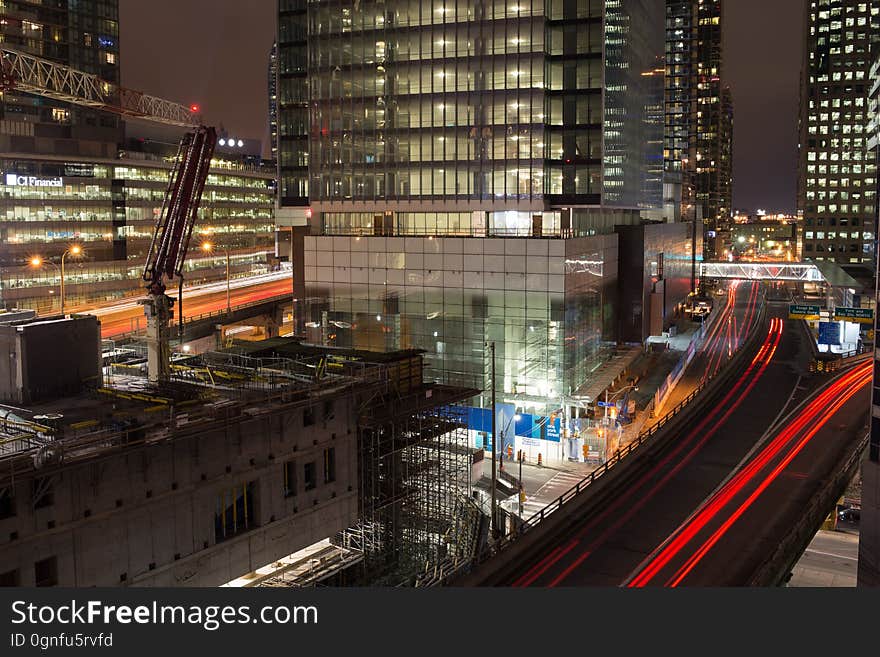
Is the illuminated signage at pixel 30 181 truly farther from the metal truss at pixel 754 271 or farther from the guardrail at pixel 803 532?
the metal truss at pixel 754 271

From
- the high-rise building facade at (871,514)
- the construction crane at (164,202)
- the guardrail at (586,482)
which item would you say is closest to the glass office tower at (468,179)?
the guardrail at (586,482)

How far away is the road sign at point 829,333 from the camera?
10625 cm

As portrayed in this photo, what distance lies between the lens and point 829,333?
10700cm

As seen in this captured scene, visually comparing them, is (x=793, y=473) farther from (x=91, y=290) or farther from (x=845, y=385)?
(x=91, y=290)

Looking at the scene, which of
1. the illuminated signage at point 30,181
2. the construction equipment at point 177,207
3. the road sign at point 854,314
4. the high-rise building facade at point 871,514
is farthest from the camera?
the illuminated signage at point 30,181

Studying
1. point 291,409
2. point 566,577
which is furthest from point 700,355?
point 291,409

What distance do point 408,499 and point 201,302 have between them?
260ft

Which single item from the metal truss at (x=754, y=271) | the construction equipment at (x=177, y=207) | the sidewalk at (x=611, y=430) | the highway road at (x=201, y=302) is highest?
the construction equipment at (x=177, y=207)

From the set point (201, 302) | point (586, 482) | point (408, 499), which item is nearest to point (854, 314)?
point (586, 482)

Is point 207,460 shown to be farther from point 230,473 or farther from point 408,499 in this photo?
point 408,499

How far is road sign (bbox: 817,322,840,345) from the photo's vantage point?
106 m

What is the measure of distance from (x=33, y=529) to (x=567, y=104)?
63934mm

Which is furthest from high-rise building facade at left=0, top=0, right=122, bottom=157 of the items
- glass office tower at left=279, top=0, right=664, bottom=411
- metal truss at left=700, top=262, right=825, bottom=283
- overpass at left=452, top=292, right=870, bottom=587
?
metal truss at left=700, top=262, right=825, bottom=283

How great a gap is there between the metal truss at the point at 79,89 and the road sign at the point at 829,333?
80.2 m
